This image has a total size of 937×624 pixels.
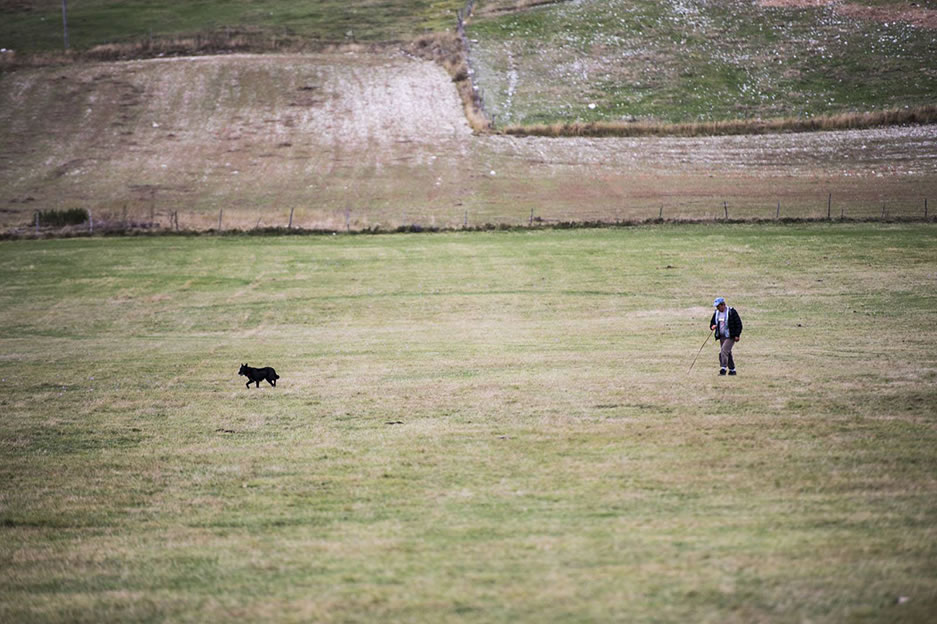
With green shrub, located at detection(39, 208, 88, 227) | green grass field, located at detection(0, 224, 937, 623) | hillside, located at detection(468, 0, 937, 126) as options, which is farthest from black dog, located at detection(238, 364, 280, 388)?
hillside, located at detection(468, 0, 937, 126)

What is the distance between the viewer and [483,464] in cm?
1292

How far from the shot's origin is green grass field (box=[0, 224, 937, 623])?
8.91m

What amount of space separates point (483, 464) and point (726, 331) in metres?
8.80

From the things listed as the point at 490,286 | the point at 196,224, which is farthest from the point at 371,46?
the point at 490,286

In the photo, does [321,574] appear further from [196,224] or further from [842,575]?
[196,224]

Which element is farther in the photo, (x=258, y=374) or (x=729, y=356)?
(x=258, y=374)

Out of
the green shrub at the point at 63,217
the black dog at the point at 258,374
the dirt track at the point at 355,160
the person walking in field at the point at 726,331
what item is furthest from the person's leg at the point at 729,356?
the green shrub at the point at 63,217

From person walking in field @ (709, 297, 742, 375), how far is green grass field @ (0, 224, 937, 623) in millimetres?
627

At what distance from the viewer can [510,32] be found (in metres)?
85.2

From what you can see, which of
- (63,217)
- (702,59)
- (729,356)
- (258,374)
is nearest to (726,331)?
(729,356)

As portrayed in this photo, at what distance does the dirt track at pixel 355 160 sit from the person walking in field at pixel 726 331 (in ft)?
94.1

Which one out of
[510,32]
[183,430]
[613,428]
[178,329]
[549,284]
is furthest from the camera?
[510,32]

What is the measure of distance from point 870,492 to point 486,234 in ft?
119

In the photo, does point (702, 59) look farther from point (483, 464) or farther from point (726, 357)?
point (483, 464)
